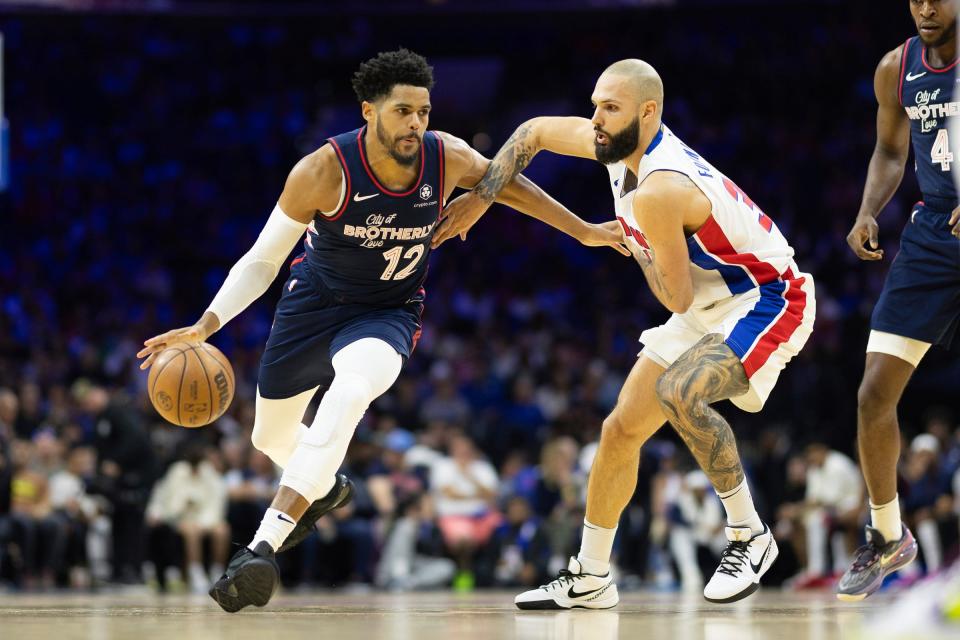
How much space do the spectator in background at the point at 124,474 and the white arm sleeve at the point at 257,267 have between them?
6860 mm

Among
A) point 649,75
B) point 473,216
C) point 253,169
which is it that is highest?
point 253,169

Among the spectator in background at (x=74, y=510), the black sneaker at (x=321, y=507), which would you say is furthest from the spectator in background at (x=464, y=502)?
the black sneaker at (x=321, y=507)

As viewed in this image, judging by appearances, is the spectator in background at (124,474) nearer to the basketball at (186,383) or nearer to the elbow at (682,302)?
the basketball at (186,383)

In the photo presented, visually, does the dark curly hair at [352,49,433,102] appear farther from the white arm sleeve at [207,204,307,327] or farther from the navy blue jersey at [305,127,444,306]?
the white arm sleeve at [207,204,307,327]

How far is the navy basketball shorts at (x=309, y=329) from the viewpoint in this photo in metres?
5.65

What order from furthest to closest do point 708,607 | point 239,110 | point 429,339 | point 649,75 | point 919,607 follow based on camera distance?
point 239,110
point 429,339
point 708,607
point 649,75
point 919,607

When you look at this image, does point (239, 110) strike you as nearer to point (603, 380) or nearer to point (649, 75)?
point (603, 380)

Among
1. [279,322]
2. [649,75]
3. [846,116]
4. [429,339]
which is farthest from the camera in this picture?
[846,116]

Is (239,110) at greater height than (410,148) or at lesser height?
greater

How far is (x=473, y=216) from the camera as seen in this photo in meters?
5.70

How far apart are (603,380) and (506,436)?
146 cm

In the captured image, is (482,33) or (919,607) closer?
(919,607)

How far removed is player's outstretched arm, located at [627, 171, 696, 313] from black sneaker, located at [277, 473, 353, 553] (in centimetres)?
187

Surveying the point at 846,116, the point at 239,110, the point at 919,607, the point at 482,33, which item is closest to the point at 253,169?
the point at 239,110
